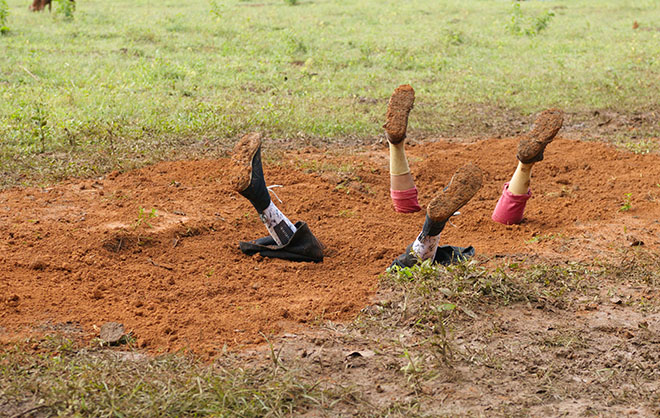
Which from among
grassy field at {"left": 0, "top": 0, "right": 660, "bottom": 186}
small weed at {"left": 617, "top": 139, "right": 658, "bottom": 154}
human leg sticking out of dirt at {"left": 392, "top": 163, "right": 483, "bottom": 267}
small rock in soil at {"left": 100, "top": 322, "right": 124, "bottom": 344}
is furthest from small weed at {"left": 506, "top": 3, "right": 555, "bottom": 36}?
small rock in soil at {"left": 100, "top": 322, "right": 124, "bottom": 344}

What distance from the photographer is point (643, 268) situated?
11.5ft

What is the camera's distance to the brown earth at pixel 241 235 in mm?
3029

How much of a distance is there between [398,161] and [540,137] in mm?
829

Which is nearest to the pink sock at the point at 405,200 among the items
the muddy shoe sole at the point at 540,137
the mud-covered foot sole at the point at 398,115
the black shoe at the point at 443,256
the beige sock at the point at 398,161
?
the beige sock at the point at 398,161

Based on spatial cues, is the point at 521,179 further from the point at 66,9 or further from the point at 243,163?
the point at 66,9

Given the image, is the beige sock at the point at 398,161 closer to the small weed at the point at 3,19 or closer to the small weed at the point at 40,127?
the small weed at the point at 40,127

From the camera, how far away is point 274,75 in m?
8.36

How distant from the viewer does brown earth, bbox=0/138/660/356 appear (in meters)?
3.03

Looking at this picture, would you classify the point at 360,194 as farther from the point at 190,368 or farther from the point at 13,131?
the point at 13,131

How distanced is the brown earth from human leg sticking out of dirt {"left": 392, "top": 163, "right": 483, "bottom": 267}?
23 cm

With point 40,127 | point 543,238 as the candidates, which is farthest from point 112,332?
point 40,127

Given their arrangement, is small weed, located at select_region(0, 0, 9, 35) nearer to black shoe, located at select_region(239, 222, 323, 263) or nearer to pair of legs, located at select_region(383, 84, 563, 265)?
pair of legs, located at select_region(383, 84, 563, 265)

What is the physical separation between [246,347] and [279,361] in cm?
18

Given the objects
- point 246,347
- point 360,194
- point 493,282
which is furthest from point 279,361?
point 360,194
